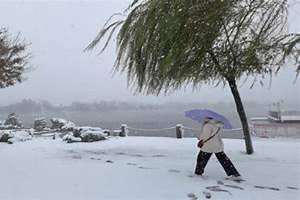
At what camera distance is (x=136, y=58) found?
12195 mm

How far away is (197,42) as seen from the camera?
11.0 m

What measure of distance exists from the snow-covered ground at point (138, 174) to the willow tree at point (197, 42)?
1957 millimetres

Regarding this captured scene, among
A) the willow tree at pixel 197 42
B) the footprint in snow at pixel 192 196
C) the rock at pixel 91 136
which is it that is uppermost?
the willow tree at pixel 197 42

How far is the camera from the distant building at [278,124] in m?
18.5

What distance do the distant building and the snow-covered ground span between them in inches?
151

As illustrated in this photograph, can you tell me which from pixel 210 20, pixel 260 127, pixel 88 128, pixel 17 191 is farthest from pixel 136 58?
pixel 260 127

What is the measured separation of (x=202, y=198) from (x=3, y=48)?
1028 centimetres

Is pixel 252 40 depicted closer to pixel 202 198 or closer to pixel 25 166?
pixel 202 198

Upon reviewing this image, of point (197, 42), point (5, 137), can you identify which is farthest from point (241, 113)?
point (5, 137)

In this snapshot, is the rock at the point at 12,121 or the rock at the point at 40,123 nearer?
the rock at the point at 40,123

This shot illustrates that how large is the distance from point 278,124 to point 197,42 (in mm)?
9879

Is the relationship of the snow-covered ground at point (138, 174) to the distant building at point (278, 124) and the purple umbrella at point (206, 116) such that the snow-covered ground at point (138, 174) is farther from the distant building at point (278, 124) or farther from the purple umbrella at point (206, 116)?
the distant building at point (278, 124)

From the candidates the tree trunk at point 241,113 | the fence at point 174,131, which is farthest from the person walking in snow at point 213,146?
Answer: the fence at point 174,131

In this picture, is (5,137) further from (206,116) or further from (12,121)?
(12,121)
